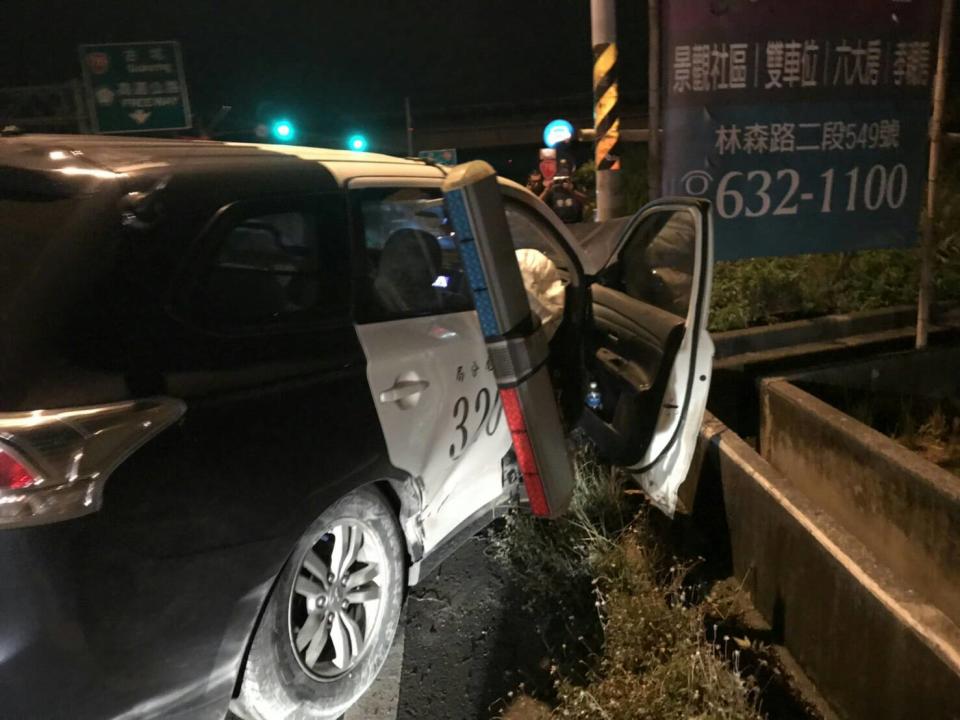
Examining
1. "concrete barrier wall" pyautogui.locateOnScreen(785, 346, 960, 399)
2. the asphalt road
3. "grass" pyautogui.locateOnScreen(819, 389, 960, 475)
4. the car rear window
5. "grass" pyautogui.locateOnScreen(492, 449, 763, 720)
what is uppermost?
the car rear window

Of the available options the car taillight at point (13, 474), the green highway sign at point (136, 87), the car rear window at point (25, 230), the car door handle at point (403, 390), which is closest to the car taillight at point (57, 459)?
the car taillight at point (13, 474)

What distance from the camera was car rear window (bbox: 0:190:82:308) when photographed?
1874 mm

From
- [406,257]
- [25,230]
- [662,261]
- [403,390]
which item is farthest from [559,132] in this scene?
[25,230]

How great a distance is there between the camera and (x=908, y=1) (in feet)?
14.6

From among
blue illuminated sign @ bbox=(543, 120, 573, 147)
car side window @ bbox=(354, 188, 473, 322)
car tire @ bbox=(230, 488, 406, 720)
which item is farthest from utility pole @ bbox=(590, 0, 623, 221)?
car tire @ bbox=(230, 488, 406, 720)

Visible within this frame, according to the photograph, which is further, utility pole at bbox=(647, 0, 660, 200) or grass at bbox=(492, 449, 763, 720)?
utility pole at bbox=(647, 0, 660, 200)

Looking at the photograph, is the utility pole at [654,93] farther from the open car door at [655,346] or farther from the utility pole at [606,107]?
the utility pole at [606,107]

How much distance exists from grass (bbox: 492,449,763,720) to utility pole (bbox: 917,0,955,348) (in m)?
2.43

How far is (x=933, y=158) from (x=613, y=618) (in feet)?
12.6

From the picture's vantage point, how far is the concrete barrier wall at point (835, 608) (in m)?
2.04

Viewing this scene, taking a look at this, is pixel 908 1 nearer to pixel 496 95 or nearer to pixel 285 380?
pixel 285 380

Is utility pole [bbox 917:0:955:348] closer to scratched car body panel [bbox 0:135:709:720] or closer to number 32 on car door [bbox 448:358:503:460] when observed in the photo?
number 32 on car door [bbox 448:358:503:460]

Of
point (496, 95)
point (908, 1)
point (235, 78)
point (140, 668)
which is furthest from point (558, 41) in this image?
point (140, 668)

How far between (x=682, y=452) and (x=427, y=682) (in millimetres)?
1442
